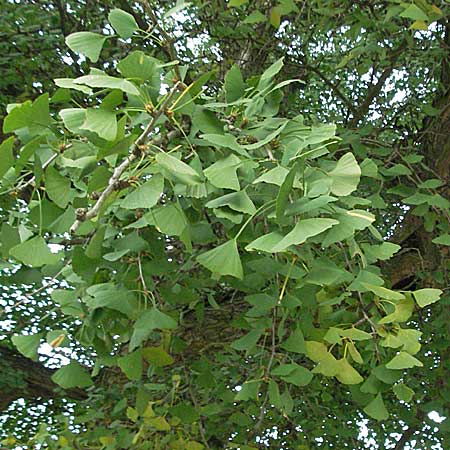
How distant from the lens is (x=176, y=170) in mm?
733

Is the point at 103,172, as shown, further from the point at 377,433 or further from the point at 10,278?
the point at 377,433

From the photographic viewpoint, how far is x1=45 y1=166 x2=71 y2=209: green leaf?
0.79 m

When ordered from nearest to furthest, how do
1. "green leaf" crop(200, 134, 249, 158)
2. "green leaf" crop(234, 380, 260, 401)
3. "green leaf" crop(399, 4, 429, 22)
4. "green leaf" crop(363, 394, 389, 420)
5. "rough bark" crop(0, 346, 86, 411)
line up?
"green leaf" crop(200, 134, 249, 158) → "green leaf" crop(363, 394, 389, 420) → "green leaf" crop(234, 380, 260, 401) → "green leaf" crop(399, 4, 429, 22) → "rough bark" crop(0, 346, 86, 411)

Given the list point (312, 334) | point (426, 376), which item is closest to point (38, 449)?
point (426, 376)

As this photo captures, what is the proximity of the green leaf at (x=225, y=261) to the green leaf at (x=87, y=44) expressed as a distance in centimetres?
26

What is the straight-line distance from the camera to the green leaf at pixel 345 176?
83 cm

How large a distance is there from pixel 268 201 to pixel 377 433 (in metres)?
1.85

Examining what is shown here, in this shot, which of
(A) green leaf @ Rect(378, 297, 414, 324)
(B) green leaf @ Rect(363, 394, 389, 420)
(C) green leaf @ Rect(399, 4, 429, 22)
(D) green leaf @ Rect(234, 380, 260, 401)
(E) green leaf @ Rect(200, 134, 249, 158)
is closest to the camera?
(E) green leaf @ Rect(200, 134, 249, 158)

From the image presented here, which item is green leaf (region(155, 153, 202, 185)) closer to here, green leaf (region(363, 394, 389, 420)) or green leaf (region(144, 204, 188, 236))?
green leaf (region(144, 204, 188, 236))

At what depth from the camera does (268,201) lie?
829 millimetres

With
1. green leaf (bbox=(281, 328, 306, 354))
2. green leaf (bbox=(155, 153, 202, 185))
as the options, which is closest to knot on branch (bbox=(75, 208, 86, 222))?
green leaf (bbox=(155, 153, 202, 185))

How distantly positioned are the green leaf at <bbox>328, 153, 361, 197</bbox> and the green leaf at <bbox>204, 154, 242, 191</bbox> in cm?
11

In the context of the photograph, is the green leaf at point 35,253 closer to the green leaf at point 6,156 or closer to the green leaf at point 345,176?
the green leaf at point 6,156

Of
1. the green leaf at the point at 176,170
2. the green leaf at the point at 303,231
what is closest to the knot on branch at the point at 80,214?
the green leaf at the point at 176,170
